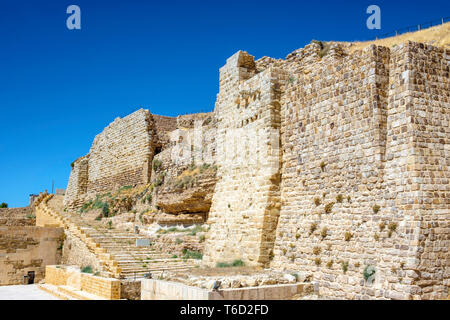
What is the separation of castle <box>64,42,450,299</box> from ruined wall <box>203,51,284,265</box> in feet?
0.10

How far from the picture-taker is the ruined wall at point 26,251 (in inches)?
722

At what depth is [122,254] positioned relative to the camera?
51.2 feet

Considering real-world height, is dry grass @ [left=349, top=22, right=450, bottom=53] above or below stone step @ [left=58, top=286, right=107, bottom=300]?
above

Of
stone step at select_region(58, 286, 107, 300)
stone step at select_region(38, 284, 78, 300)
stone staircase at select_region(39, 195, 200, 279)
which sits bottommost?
stone step at select_region(38, 284, 78, 300)

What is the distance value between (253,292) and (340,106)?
14.6 feet

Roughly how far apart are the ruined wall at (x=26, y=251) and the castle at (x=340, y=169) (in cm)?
963

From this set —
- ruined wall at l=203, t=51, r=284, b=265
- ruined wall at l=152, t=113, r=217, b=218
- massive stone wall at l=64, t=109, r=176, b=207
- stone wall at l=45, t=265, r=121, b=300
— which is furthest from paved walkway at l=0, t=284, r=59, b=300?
massive stone wall at l=64, t=109, r=176, b=207

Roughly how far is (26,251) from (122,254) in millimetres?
5824

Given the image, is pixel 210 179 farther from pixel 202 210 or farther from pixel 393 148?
pixel 393 148

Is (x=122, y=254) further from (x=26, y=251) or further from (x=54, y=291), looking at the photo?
(x=26, y=251)

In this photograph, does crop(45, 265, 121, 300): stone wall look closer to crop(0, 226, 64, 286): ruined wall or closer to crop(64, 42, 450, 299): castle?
crop(0, 226, 64, 286): ruined wall

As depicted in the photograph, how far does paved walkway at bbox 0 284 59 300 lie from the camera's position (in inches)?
585

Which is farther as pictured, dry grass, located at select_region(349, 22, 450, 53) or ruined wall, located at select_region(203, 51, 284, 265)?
dry grass, located at select_region(349, 22, 450, 53)

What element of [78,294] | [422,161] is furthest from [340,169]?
[78,294]
